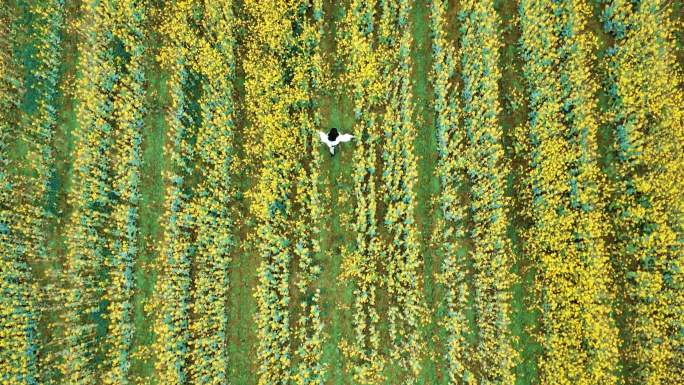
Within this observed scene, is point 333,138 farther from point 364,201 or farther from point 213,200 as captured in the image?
point 213,200

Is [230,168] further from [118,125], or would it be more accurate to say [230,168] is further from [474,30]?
[474,30]

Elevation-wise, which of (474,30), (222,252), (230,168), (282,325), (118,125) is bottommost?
(282,325)

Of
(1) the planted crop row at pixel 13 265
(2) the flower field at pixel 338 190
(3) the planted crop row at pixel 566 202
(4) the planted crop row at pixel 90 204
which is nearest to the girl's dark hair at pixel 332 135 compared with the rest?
(2) the flower field at pixel 338 190

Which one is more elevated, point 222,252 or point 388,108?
point 388,108

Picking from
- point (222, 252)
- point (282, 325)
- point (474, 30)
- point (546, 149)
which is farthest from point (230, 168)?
point (546, 149)

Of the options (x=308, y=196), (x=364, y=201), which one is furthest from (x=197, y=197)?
(x=364, y=201)

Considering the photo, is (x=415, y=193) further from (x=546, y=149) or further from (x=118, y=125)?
(x=118, y=125)
